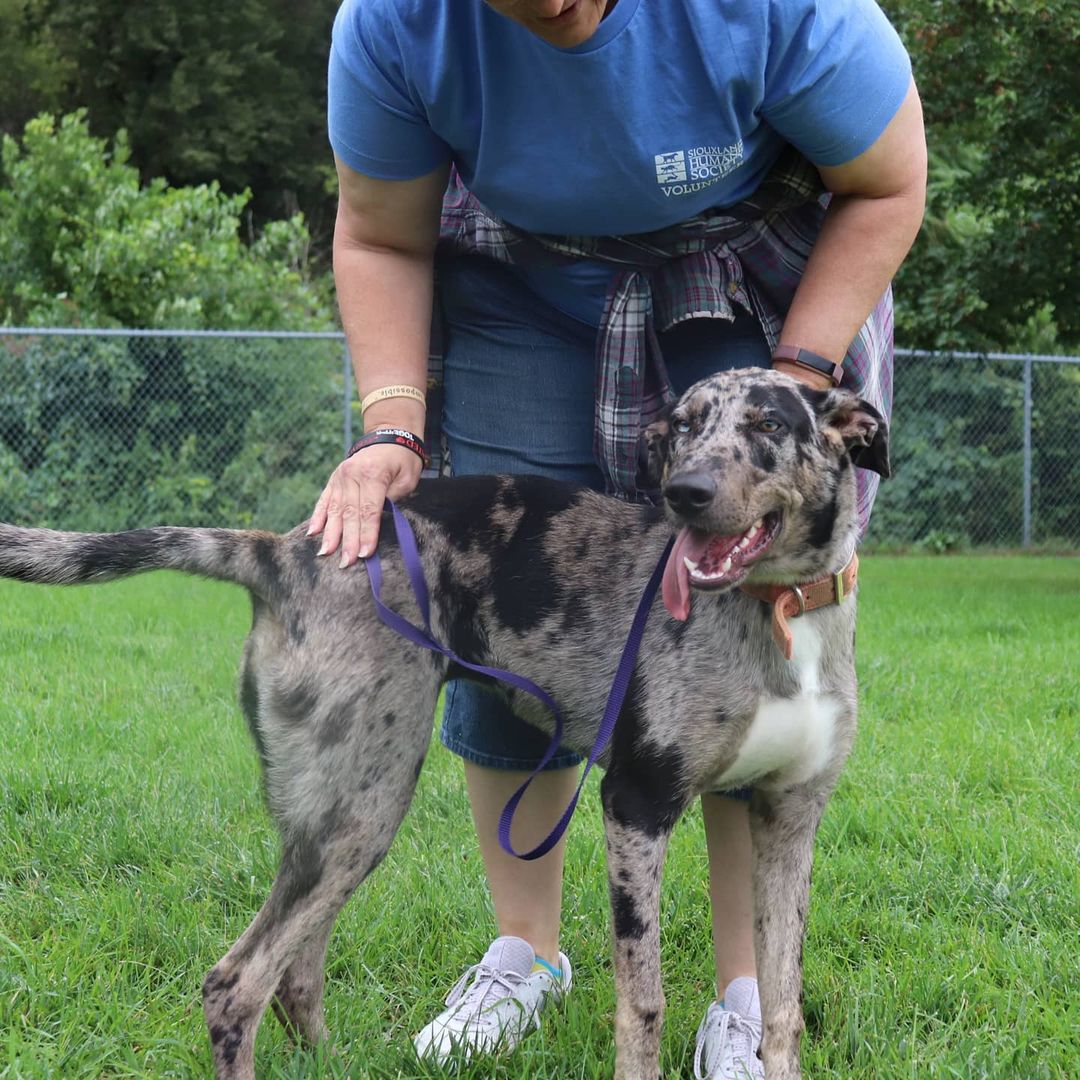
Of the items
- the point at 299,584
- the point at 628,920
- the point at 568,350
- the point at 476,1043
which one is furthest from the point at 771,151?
the point at 476,1043

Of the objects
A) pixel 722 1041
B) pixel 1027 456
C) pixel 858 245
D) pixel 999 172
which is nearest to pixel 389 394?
pixel 858 245

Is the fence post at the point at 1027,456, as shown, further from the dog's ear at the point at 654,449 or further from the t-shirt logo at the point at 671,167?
the t-shirt logo at the point at 671,167

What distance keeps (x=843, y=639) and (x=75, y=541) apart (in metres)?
1.65

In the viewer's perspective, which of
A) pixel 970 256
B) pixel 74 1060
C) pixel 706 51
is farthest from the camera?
pixel 970 256

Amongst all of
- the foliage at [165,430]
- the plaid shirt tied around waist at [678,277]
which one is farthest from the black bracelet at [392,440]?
the foliage at [165,430]

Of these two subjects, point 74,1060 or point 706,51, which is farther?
point 74,1060

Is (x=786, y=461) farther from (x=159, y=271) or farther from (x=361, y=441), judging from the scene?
(x=159, y=271)

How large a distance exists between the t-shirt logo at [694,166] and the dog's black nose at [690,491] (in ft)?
2.11

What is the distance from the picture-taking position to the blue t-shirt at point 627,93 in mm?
2586

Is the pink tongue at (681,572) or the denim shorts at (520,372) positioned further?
the denim shorts at (520,372)

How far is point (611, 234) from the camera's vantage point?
9.51 ft

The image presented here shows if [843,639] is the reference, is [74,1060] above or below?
below

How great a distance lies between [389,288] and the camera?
316cm

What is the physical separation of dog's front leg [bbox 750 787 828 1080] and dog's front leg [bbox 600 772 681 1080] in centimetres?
30
